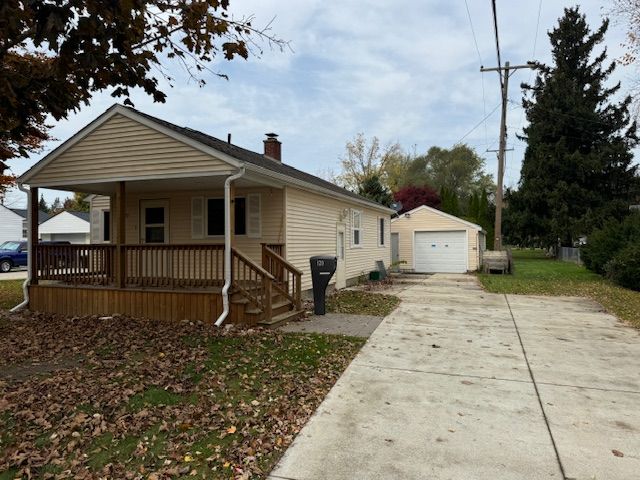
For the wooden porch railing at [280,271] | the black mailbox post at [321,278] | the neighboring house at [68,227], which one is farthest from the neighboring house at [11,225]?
the black mailbox post at [321,278]

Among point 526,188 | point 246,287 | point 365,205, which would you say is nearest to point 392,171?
point 526,188

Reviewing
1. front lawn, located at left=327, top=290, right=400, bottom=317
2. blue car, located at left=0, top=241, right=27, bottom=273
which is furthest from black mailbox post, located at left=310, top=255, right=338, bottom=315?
blue car, located at left=0, top=241, right=27, bottom=273

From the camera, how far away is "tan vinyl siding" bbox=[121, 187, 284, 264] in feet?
32.2

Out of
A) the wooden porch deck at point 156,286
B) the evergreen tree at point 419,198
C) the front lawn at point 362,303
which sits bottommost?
the front lawn at point 362,303

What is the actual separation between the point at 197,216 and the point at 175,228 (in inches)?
29.6

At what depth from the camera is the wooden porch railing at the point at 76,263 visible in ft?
30.1

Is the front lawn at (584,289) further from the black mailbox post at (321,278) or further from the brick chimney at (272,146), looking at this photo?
the brick chimney at (272,146)

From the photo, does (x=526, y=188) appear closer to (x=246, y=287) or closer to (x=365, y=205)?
(x=365, y=205)

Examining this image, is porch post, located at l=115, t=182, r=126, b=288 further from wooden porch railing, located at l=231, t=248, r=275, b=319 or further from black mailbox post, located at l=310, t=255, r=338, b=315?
black mailbox post, located at l=310, t=255, r=338, b=315

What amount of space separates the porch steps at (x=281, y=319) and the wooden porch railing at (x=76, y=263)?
3859 mm

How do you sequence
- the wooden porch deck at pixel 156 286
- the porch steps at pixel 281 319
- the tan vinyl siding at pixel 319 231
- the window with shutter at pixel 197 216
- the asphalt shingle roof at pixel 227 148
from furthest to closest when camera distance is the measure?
1. the window with shutter at pixel 197 216
2. the tan vinyl siding at pixel 319 231
3. the asphalt shingle roof at pixel 227 148
4. the wooden porch deck at pixel 156 286
5. the porch steps at pixel 281 319

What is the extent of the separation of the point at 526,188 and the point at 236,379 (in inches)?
1186

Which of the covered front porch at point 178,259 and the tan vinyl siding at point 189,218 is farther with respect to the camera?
the tan vinyl siding at point 189,218

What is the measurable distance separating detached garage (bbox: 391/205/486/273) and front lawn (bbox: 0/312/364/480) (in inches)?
630
